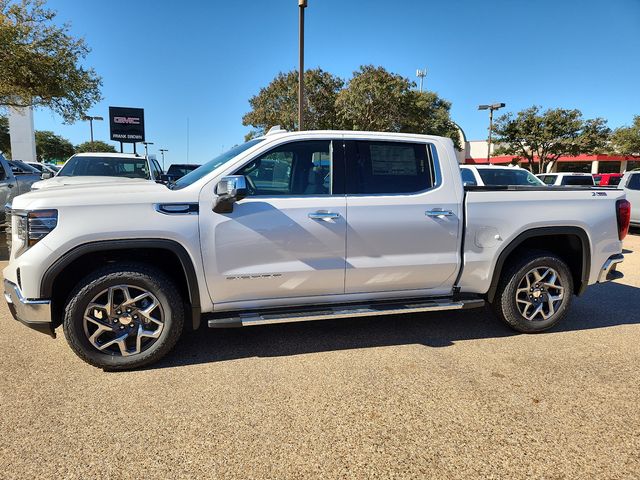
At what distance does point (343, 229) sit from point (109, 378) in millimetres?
2147

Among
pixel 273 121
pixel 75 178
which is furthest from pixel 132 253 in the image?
pixel 273 121

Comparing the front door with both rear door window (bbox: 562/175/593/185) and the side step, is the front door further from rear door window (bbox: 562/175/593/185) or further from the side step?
rear door window (bbox: 562/175/593/185)

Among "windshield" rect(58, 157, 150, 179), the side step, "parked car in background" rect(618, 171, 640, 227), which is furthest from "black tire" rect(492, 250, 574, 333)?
"parked car in background" rect(618, 171, 640, 227)

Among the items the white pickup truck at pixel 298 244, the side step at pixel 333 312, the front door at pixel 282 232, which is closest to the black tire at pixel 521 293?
the white pickup truck at pixel 298 244

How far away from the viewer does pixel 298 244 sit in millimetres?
3514

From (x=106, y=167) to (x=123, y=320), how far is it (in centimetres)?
663

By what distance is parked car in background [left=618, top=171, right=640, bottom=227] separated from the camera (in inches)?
452

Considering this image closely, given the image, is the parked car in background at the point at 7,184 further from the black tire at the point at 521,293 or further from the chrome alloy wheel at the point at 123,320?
the black tire at the point at 521,293

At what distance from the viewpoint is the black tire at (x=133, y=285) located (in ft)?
10.5

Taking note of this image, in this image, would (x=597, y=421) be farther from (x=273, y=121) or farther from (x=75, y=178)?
(x=273, y=121)

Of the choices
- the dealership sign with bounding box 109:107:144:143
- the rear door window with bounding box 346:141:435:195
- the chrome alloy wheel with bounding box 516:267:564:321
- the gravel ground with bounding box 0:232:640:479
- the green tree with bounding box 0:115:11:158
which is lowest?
the gravel ground with bounding box 0:232:640:479

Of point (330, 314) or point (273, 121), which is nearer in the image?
point (330, 314)

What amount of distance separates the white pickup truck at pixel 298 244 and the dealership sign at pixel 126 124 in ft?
85.4

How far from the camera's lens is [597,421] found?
9.07ft
